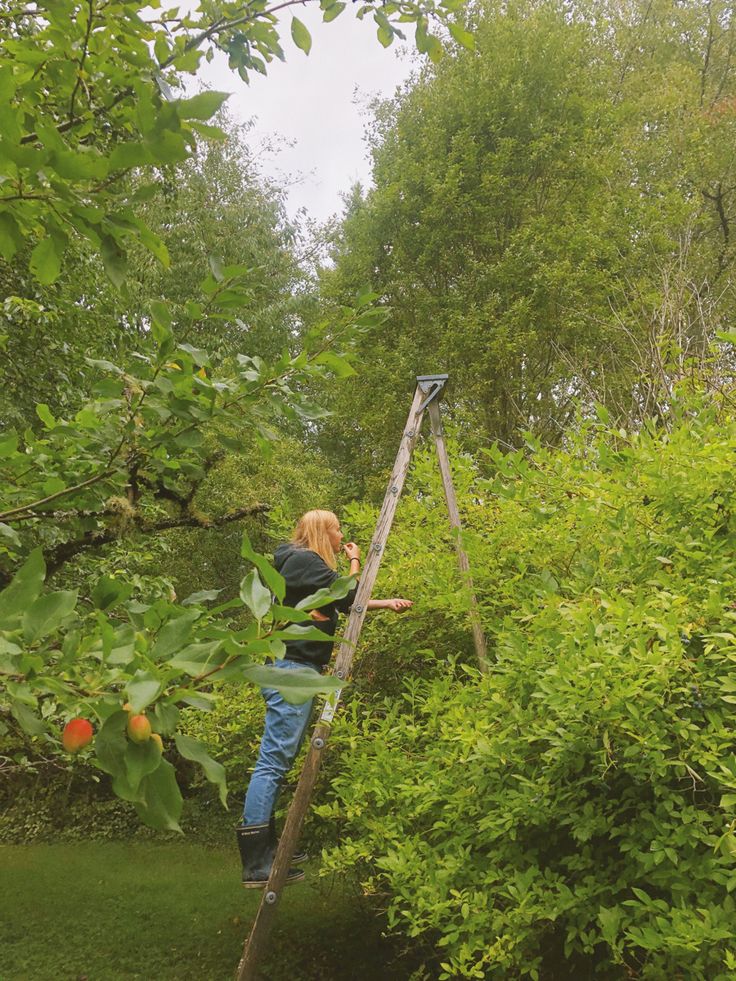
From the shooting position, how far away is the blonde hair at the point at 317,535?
3.78 m

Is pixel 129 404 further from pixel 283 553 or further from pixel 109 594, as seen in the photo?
pixel 283 553

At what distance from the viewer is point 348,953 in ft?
15.7

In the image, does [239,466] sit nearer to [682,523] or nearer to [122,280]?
[682,523]

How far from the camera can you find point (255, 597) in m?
0.91

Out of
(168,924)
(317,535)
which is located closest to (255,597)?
(317,535)

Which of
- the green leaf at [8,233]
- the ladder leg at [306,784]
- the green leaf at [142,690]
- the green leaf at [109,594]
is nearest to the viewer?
the green leaf at [142,690]

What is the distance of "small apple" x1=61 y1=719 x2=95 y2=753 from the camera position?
3.13ft

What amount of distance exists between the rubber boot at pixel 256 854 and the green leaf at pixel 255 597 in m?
2.91

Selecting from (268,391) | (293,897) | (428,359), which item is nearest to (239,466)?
(428,359)

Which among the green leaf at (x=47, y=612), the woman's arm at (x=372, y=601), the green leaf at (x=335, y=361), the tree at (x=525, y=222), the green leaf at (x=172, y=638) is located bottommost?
the woman's arm at (x=372, y=601)

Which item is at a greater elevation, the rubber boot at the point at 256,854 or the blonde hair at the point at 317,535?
the blonde hair at the point at 317,535

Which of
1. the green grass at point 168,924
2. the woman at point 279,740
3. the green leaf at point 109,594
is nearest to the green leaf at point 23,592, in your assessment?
the green leaf at point 109,594

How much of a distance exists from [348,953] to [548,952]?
1926 millimetres

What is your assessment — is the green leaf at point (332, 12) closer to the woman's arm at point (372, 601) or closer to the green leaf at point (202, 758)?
the green leaf at point (202, 758)
